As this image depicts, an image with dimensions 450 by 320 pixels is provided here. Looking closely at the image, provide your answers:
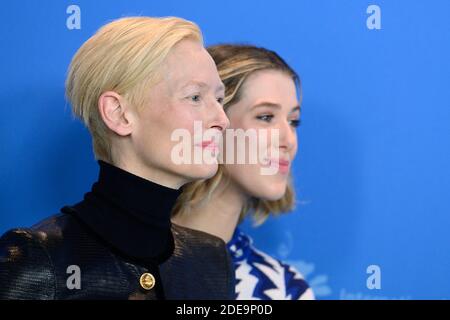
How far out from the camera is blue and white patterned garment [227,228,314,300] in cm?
176

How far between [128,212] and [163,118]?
164 millimetres

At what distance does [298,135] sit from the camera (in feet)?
6.30

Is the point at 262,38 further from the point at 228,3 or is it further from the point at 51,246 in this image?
the point at 51,246

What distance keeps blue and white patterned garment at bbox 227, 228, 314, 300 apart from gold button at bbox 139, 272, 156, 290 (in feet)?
1.68

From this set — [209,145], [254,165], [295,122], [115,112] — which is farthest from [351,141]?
[115,112]

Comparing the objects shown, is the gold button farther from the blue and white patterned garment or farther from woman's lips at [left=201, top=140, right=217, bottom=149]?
the blue and white patterned garment

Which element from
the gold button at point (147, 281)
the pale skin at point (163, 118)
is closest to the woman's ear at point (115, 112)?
the pale skin at point (163, 118)

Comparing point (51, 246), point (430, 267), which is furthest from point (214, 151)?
point (430, 267)

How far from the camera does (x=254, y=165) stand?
1.71 m

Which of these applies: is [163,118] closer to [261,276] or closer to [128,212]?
[128,212]

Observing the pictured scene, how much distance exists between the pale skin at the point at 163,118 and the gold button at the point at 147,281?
160 millimetres

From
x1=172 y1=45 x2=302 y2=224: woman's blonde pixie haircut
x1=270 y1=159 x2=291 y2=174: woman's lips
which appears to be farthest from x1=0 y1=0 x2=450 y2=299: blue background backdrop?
x1=270 y1=159 x2=291 y2=174: woman's lips
